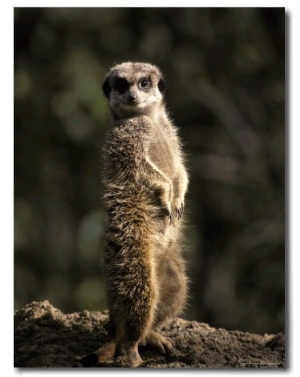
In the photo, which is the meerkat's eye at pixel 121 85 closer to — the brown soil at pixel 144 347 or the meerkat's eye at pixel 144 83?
the meerkat's eye at pixel 144 83

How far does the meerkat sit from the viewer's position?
4.39 m

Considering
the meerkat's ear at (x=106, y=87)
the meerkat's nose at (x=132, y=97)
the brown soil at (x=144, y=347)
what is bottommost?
the brown soil at (x=144, y=347)

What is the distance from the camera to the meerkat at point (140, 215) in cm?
439

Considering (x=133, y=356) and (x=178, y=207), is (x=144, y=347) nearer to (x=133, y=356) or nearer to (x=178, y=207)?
(x=133, y=356)

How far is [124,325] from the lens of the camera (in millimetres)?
4387

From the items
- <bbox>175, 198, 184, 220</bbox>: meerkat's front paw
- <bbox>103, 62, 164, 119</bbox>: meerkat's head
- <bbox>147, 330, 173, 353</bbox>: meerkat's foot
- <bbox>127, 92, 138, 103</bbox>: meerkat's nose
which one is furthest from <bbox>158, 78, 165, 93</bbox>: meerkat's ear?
<bbox>147, 330, 173, 353</bbox>: meerkat's foot

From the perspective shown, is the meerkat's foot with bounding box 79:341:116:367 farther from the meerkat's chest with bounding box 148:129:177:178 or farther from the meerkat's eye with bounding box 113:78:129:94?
the meerkat's eye with bounding box 113:78:129:94

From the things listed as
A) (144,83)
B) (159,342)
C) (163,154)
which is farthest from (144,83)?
(159,342)

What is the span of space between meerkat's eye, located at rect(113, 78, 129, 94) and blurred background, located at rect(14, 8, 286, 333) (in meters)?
1.33

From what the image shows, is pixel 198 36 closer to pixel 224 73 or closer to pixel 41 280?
pixel 224 73

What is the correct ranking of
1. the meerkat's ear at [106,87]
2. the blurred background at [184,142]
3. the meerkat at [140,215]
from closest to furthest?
the meerkat at [140,215] < the meerkat's ear at [106,87] < the blurred background at [184,142]

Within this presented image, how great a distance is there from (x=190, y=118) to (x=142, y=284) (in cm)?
338

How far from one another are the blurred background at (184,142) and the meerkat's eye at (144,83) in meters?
1.29

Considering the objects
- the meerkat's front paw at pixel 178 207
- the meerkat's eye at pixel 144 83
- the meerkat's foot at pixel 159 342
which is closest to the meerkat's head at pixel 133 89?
the meerkat's eye at pixel 144 83
